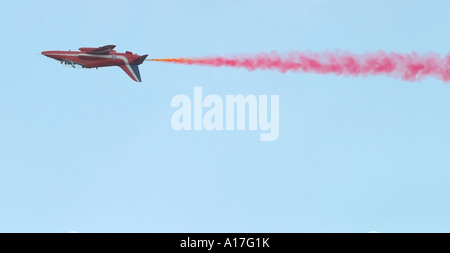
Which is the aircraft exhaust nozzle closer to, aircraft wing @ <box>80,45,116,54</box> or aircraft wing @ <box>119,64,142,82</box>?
aircraft wing @ <box>119,64,142,82</box>

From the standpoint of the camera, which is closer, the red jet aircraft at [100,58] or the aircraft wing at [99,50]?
the red jet aircraft at [100,58]

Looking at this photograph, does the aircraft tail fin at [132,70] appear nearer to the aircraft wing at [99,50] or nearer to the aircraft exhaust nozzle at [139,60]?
the aircraft exhaust nozzle at [139,60]

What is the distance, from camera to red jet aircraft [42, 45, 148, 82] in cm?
11931

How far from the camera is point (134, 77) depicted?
119 metres

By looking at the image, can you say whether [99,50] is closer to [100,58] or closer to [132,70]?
[100,58]

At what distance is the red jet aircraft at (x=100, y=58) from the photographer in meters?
119

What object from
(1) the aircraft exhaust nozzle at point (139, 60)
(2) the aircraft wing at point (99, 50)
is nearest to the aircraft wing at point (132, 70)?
(1) the aircraft exhaust nozzle at point (139, 60)

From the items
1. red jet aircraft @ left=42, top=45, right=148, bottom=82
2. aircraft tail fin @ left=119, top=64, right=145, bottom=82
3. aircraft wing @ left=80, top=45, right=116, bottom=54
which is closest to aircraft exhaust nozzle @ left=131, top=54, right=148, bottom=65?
red jet aircraft @ left=42, top=45, right=148, bottom=82

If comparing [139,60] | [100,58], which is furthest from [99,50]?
[139,60]

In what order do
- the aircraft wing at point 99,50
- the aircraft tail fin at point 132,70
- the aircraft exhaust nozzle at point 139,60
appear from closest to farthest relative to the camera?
the aircraft exhaust nozzle at point 139,60 → the aircraft tail fin at point 132,70 → the aircraft wing at point 99,50
